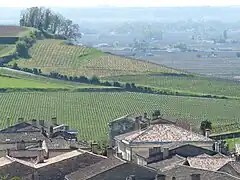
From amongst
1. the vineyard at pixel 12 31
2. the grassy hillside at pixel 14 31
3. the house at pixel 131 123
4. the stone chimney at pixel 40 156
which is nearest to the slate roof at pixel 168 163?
the stone chimney at pixel 40 156

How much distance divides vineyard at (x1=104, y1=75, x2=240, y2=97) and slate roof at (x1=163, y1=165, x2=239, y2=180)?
62784mm

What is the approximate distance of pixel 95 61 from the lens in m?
124

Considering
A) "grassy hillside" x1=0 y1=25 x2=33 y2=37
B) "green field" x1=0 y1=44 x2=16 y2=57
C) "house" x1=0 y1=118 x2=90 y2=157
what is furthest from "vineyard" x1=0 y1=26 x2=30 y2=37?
"house" x1=0 y1=118 x2=90 y2=157

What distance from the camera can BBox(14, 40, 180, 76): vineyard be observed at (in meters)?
115

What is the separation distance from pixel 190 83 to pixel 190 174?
7250cm

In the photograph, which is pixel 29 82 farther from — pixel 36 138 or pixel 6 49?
pixel 36 138

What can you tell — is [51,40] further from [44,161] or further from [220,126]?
[44,161]

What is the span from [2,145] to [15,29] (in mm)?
89712

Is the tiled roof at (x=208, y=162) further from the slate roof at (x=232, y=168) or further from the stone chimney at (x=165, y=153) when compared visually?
the stone chimney at (x=165, y=153)

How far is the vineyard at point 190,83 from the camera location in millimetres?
99125

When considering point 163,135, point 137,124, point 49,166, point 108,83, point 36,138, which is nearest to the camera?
point 49,166

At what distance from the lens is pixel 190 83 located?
345 feet

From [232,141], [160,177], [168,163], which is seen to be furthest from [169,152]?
[232,141]

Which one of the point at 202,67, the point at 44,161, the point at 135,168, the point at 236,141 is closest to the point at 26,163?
the point at 44,161
